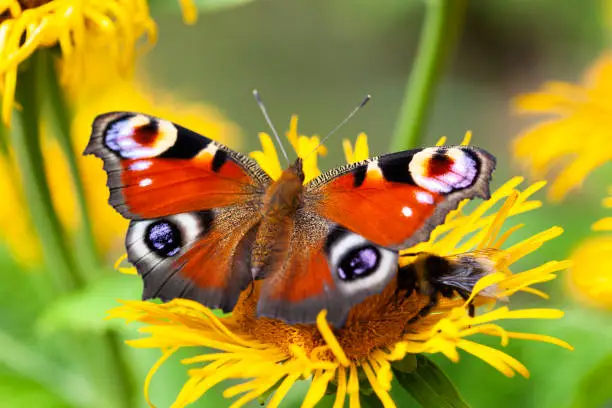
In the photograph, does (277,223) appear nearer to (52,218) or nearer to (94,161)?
(52,218)

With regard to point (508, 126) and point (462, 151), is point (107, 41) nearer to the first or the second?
point (462, 151)

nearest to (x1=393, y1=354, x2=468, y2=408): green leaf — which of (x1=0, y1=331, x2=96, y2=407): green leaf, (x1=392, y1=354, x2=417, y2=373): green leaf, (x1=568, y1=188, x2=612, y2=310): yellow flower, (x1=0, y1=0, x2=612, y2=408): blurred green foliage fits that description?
(x1=392, y1=354, x2=417, y2=373): green leaf

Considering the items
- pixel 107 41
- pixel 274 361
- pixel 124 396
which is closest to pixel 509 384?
pixel 274 361

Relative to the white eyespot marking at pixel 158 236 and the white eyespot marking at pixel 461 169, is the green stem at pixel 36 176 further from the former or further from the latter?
the white eyespot marking at pixel 461 169

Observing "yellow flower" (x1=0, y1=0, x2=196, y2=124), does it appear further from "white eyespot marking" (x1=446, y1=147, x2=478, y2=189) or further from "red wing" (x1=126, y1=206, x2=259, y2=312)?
"white eyespot marking" (x1=446, y1=147, x2=478, y2=189)

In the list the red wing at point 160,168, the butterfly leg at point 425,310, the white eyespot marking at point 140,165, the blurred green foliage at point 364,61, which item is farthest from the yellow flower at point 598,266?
the blurred green foliage at point 364,61

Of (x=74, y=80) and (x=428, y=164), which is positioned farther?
(x=74, y=80)
